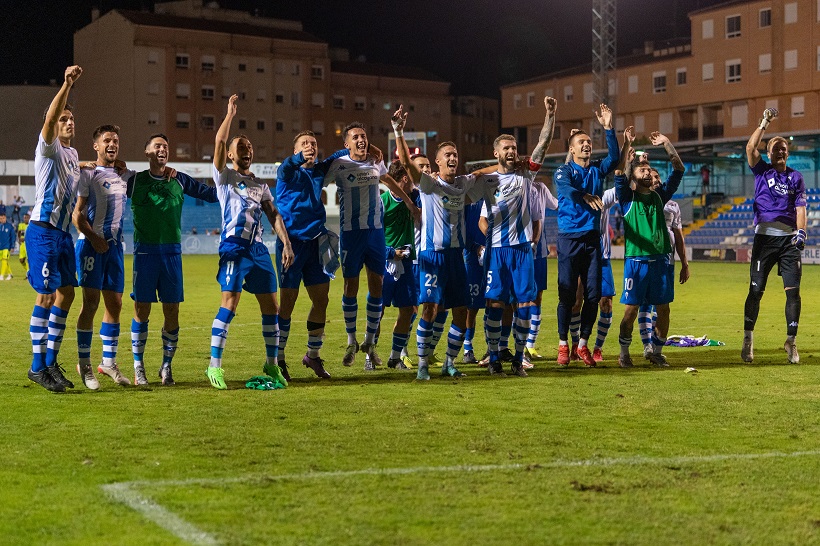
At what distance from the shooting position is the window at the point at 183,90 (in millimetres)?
83188

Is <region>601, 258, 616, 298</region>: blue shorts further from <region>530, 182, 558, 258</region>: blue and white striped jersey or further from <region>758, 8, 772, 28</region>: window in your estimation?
<region>758, 8, 772, 28</region>: window

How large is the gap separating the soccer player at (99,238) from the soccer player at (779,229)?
6379 millimetres

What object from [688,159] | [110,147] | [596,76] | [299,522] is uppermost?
[596,76]

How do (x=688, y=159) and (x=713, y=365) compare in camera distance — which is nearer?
(x=713, y=365)

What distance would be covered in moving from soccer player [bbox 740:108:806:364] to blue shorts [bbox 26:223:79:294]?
6.85m

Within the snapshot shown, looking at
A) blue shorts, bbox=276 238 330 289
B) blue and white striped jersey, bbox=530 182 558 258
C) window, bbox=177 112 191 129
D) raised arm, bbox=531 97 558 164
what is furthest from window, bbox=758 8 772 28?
blue shorts, bbox=276 238 330 289

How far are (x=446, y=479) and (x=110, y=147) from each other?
17.0 feet

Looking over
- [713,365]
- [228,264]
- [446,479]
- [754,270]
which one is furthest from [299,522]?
[754,270]

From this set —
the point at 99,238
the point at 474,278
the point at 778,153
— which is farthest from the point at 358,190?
the point at 778,153

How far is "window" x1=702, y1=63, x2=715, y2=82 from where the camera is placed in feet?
233

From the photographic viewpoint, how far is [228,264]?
9.66 m

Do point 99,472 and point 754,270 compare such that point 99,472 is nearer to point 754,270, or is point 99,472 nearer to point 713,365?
point 713,365

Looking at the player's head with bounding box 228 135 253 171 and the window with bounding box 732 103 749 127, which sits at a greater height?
the window with bounding box 732 103 749 127

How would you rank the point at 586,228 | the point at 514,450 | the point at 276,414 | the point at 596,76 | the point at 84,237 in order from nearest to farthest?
the point at 514,450
the point at 276,414
the point at 84,237
the point at 586,228
the point at 596,76
